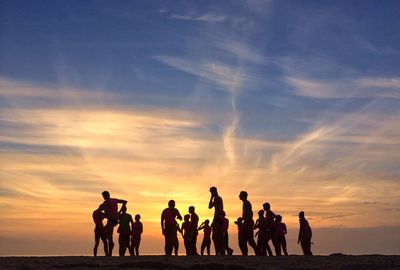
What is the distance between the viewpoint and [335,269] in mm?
16156

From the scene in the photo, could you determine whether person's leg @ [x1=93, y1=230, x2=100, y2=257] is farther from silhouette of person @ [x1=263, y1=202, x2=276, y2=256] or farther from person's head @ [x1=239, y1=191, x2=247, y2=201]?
silhouette of person @ [x1=263, y1=202, x2=276, y2=256]

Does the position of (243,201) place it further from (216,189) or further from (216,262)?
(216,262)

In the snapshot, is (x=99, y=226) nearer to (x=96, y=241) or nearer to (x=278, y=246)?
(x=96, y=241)

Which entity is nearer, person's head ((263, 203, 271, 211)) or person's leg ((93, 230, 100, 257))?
person's leg ((93, 230, 100, 257))

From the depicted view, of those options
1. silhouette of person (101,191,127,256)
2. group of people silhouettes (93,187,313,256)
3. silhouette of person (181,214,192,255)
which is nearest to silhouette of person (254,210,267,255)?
group of people silhouettes (93,187,313,256)

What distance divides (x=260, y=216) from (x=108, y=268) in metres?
9.23

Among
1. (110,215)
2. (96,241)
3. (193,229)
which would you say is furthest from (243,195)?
(96,241)

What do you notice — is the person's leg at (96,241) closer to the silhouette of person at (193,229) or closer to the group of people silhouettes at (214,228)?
the group of people silhouettes at (214,228)

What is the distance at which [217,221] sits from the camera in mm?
22484

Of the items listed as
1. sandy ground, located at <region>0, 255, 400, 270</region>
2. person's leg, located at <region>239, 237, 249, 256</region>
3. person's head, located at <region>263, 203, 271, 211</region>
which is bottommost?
sandy ground, located at <region>0, 255, 400, 270</region>

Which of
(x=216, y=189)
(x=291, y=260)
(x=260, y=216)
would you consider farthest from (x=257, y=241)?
(x=291, y=260)

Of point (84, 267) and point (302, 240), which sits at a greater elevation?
point (302, 240)

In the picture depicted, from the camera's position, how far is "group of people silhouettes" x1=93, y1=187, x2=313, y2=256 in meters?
21.6

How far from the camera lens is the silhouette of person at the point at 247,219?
22406 mm
